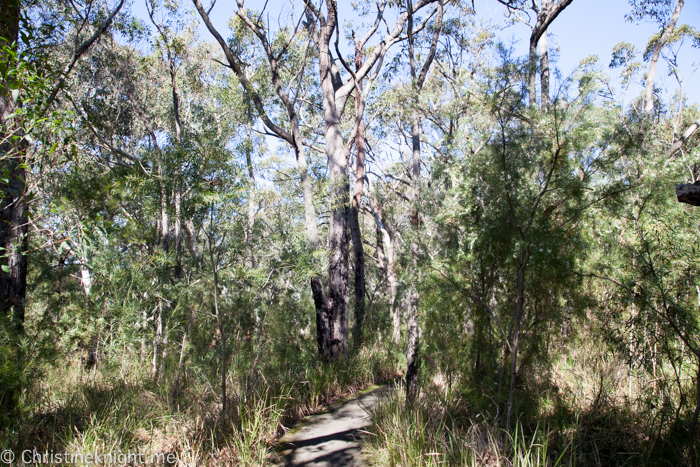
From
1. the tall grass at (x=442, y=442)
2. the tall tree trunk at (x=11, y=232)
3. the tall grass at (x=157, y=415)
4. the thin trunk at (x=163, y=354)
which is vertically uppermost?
the tall tree trunk at (x=11, y=232)

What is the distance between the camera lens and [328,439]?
16.8 ft

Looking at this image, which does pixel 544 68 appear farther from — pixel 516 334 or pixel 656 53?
pixel 516 334

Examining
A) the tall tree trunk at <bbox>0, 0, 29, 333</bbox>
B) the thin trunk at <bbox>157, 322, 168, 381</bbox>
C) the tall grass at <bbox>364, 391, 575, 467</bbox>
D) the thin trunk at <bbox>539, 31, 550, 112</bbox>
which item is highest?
the thin trunk at <bbox>539, 31, 550, 112</bbox>

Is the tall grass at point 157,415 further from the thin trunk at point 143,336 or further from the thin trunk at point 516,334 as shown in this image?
the thin trunk at point 516,334


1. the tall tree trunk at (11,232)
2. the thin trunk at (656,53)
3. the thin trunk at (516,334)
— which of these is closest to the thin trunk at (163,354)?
the tall tree trunk at (11,232)

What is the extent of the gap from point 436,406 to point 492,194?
2.48 m

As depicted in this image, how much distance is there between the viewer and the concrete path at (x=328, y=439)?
14.9 ft

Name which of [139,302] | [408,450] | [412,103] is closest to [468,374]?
[408,450]

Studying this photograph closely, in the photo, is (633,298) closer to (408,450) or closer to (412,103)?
(408,450)

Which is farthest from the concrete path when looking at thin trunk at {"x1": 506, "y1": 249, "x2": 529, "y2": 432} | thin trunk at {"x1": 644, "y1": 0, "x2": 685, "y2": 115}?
thin trunk at {"x1": 644, "y1": 0, "x2": 685, "y2": 115}

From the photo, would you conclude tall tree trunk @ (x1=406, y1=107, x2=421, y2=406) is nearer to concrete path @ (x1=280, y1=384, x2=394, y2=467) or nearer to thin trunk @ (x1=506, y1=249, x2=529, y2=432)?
concrete path @ (x1=280, y1=384, x2=394, y2=467)

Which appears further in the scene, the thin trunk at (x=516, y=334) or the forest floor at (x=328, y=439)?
the forest floor at (x=328, y=439)

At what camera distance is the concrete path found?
454cm

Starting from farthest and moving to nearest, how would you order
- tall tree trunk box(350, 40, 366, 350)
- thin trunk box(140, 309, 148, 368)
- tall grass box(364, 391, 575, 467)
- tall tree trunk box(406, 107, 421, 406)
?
tall tree trunk box(350, 40, 366, 350) < thin trunk box(140, 309, 148, 368) < tall tree trunk box(406, 107, 421, 406) < tall grass box(364, 391, 575, 467)
